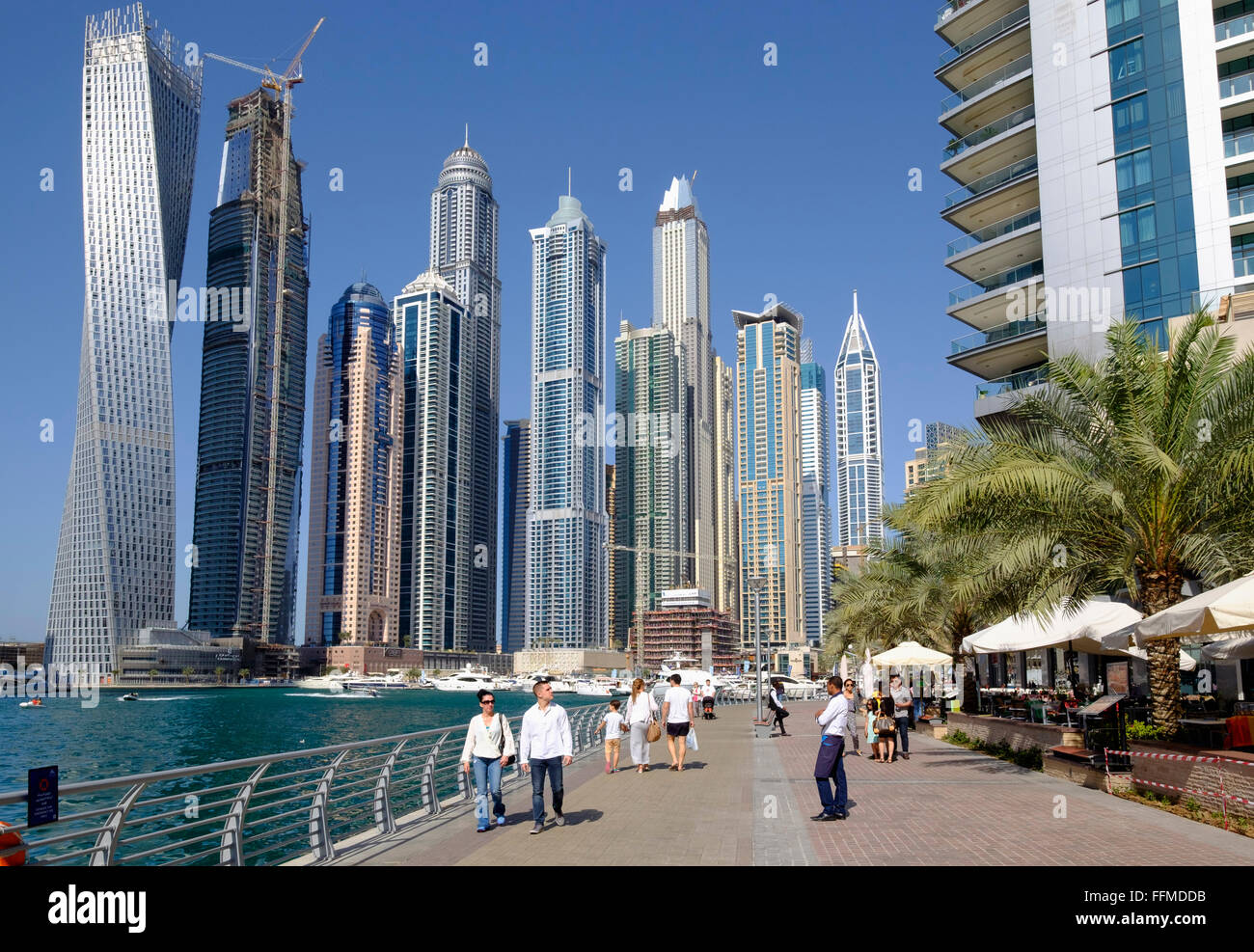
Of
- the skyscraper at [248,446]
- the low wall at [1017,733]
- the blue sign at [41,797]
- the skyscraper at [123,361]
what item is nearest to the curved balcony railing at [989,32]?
the low wall at [1017,733]

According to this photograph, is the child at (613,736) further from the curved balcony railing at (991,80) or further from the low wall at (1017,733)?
the curved balcony railing at (991,80)

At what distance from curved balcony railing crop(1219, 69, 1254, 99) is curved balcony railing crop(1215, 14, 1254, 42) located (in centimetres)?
149

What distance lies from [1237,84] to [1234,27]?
92.3 inches

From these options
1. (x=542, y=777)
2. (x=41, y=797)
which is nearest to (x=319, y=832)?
(x=542, y=777)

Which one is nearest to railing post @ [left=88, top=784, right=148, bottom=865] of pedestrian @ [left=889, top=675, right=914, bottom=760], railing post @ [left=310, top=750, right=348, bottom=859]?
railing post @ [left=310, top=750, right=348, bottom=859]

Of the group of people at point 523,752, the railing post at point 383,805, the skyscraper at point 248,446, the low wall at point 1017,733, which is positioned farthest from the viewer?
the skyscraper at point 248,446

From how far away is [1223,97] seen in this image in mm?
36656

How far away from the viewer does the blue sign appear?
623 centimetres

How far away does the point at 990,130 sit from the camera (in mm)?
45406

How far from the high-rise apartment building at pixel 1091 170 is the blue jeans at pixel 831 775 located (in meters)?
27.1

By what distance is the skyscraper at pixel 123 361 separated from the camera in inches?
5236

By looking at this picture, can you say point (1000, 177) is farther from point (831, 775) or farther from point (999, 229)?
point (831, 775)
